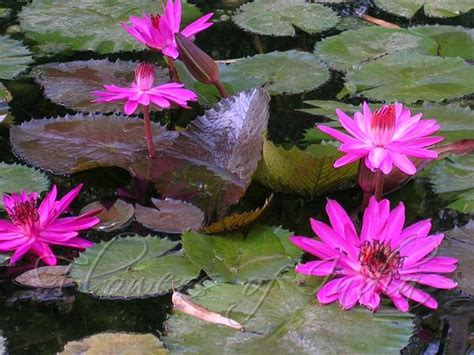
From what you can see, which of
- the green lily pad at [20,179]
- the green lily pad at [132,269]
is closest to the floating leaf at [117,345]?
the green lily pad at [132,269]

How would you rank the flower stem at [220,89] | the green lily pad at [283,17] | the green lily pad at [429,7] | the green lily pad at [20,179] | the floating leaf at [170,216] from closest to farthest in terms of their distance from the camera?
1. the floating leaf at [170,216]
2. the green lily pad at [20,179]
3. the flower stem at [220,89]
4. the green lily pad at [283,17]
5. the green lily pad at [429,7]

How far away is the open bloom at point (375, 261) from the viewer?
123 cm

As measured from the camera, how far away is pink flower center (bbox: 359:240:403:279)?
4.07 ft

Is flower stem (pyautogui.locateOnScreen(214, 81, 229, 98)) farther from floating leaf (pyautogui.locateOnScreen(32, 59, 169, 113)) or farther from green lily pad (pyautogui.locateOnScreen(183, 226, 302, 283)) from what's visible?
green lily pad (pyautogui.locateOnScreen(183, 226, 302, 283))

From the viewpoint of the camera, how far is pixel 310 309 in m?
1.23

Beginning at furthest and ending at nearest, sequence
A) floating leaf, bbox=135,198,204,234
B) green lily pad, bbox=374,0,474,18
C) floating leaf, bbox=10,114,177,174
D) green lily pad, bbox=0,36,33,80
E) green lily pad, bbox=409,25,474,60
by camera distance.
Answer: green lily pad, bbox=374,0,474,18
green lily pad, bbox=409,25,474,60
green lily pad, bbox=0,36,33,80
floating leaf, bbox=10,114,177,174
floating leaf, bbox=135,198,204,234

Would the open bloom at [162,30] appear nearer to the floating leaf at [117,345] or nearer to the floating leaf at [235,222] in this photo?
the floating leaf at [235,222]

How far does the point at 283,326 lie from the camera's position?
1.21 metres

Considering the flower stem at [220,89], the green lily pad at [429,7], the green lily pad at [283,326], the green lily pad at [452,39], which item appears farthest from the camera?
the green lily pad at [429,7]

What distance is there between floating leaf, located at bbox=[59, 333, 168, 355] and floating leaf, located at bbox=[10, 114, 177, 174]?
54cm

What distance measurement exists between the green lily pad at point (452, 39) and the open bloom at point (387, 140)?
1014mm

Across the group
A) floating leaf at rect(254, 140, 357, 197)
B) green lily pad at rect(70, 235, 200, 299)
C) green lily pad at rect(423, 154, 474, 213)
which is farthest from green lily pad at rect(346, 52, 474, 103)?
green lily pad at rect(70, 235, 200, 299)

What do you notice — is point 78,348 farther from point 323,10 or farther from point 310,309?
point 323,10

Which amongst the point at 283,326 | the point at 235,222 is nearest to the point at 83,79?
the point at 235,222
